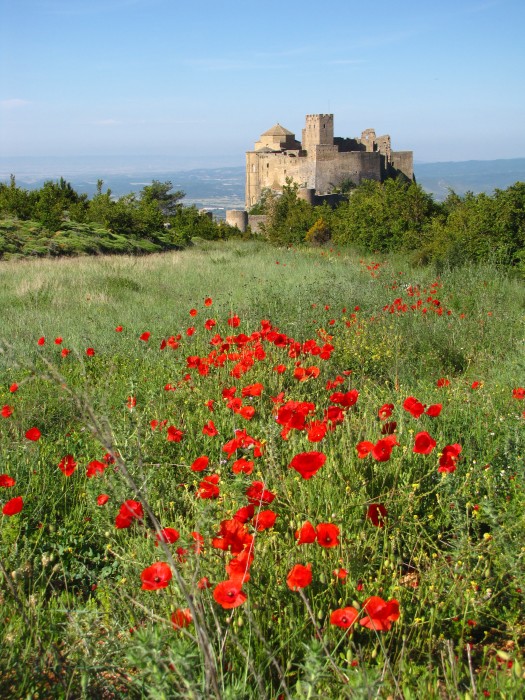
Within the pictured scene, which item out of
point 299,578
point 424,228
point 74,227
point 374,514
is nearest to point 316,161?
point 74,227

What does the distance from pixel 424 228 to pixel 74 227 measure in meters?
9.79

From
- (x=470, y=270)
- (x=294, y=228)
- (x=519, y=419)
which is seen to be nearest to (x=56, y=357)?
(x=519, y=419)

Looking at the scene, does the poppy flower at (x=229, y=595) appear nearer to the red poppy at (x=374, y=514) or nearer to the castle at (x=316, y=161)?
the red poppy at (x=374, y=514)

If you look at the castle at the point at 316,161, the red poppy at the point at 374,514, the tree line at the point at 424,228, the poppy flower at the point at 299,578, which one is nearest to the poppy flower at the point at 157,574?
the poppy flower at the point at 299,578

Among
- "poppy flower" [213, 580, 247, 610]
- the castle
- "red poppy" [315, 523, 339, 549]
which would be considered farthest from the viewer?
the castle

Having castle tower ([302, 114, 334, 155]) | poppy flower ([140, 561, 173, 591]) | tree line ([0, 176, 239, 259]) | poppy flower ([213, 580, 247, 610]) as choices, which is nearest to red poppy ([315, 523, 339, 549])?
poppy flower ([213, 580, 247, 610])

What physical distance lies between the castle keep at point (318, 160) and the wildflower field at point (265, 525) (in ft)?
156

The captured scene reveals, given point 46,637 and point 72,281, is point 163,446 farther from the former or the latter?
point 72,281

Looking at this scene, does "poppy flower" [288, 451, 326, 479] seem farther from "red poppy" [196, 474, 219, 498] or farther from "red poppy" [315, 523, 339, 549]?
"red poppy" [196, 474, 219, 498]

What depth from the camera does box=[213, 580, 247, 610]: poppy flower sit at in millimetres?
1602

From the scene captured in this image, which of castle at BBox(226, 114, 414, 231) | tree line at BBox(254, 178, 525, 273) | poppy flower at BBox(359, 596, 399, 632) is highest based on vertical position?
castle at BBox(226, 114, 414, 231)

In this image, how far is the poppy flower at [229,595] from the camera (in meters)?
1.60

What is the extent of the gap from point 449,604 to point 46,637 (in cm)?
132

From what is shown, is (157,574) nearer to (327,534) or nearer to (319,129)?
(327,534)
